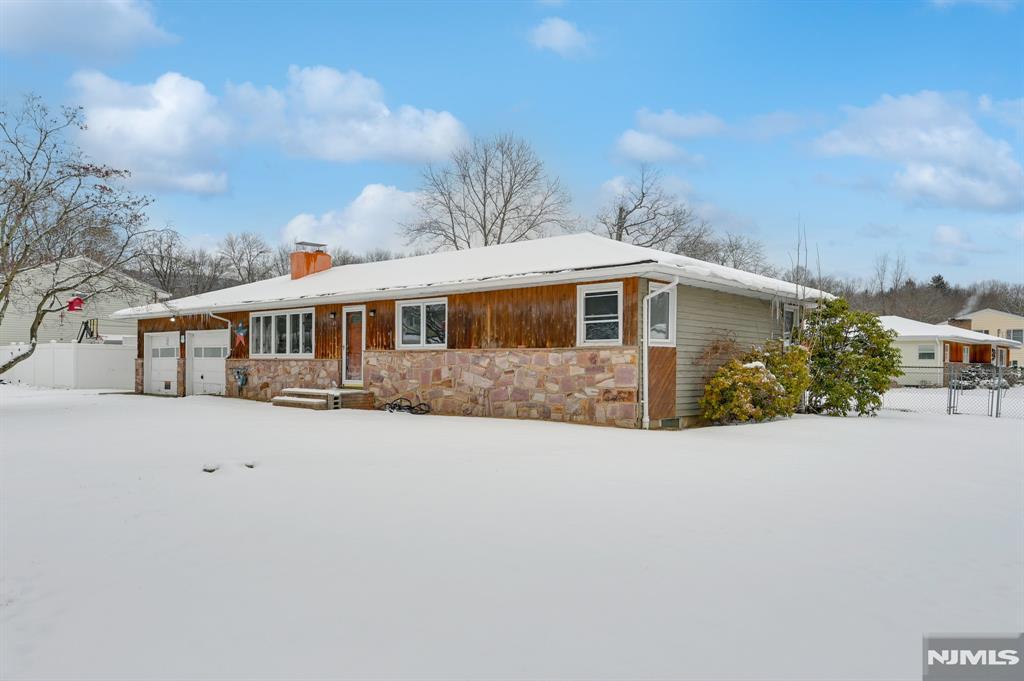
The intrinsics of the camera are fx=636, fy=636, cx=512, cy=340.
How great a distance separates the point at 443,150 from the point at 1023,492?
1216 inches

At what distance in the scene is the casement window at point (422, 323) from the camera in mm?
13859

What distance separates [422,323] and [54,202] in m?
8.28

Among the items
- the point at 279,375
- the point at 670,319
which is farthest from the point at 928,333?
the point at 279,375

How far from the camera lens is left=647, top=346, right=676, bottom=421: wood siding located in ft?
36.0

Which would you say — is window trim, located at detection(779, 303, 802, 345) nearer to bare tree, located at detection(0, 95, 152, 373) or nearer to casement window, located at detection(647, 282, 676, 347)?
casement window, located at detection(647, 282, 676, 347)

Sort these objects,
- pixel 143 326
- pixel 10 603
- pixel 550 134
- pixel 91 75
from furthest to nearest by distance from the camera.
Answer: pixel 550 134
pixel 143 326
pixel 91 75
pixel 10 603

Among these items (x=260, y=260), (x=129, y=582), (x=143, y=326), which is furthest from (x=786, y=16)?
(x=260, y=260)

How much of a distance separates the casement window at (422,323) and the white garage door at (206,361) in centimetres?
751

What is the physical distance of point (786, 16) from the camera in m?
13.5

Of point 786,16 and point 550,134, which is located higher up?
point 550,134

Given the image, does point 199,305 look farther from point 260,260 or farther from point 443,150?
point 260,260

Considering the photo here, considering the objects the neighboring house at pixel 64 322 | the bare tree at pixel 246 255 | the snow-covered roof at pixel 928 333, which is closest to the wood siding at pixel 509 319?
the neighboring house at pixel 64 322

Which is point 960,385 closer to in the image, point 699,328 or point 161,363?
point 699,328

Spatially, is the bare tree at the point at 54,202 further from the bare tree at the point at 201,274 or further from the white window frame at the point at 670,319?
the bare tree at the point at 201,274
